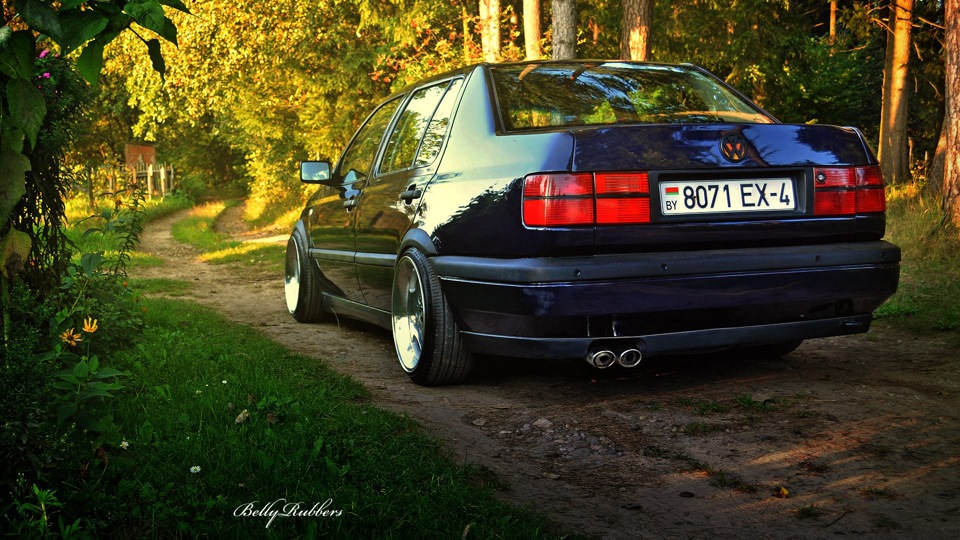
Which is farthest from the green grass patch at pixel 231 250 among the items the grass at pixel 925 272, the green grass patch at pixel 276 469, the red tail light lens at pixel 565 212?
the red tail light lens at pixel 565 212

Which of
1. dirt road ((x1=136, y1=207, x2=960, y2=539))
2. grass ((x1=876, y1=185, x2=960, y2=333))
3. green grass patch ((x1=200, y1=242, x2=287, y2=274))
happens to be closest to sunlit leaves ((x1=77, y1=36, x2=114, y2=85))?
dirt road ((x1=136, y1=207, x2=960, y2=539))

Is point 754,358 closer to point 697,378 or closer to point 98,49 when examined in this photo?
point 697,378

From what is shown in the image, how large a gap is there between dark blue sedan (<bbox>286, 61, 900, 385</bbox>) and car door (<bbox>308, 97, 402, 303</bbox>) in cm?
111

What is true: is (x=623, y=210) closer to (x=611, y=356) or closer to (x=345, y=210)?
(x=611, y=356)

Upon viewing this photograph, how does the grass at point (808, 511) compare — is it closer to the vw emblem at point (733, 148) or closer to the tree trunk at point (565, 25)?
the vw emblem at point (733, 148)

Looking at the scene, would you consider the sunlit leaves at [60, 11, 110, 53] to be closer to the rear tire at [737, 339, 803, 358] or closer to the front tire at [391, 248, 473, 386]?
the front tire at [391, 248, 473, 386]

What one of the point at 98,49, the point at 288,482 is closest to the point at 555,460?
the point at 288,482

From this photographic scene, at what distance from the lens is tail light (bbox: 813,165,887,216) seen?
431 cm

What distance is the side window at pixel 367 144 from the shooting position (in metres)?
6.36

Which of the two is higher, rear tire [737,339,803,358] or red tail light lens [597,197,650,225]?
red tail light lens [597,197,650,225]

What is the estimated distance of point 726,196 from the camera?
4148mm

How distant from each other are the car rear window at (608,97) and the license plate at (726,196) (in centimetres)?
51

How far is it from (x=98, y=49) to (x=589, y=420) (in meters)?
2.54

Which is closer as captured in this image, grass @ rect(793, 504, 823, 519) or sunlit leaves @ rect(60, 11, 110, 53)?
sunlit leaves @ rect(60, 11, 110, 53)
